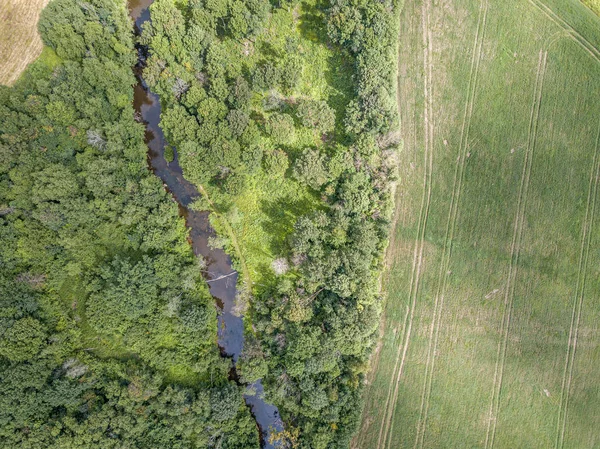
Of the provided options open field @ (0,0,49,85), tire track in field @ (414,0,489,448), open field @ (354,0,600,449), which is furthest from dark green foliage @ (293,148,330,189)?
open field @ (0,0,49,85)

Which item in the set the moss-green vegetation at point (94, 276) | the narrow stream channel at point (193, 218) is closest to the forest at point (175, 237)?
the moss-green vegetation at point (94, 276)

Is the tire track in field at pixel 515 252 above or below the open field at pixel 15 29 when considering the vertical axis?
below

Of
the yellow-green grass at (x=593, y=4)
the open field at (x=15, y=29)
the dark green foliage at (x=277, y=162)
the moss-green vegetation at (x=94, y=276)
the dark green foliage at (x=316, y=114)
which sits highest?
the yellow-green grass at (x=593, y=4)

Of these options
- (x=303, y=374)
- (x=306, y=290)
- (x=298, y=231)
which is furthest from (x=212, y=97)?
(x=303, y=374)

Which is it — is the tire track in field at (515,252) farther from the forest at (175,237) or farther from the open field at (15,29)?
the open field at (15,29)

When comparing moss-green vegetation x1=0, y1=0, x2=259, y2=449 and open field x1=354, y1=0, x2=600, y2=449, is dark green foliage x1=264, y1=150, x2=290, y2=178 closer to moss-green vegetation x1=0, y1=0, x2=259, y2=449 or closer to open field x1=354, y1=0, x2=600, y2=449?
moss-green vegetation x1=0, y1=0, x2=259, y2=449

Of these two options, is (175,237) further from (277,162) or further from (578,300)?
(578,300)

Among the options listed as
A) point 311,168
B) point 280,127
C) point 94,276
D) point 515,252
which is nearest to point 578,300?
point 515,252

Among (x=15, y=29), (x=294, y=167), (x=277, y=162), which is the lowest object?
(x=294, y=167)

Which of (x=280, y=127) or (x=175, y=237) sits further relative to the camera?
(x=175, y=237)
